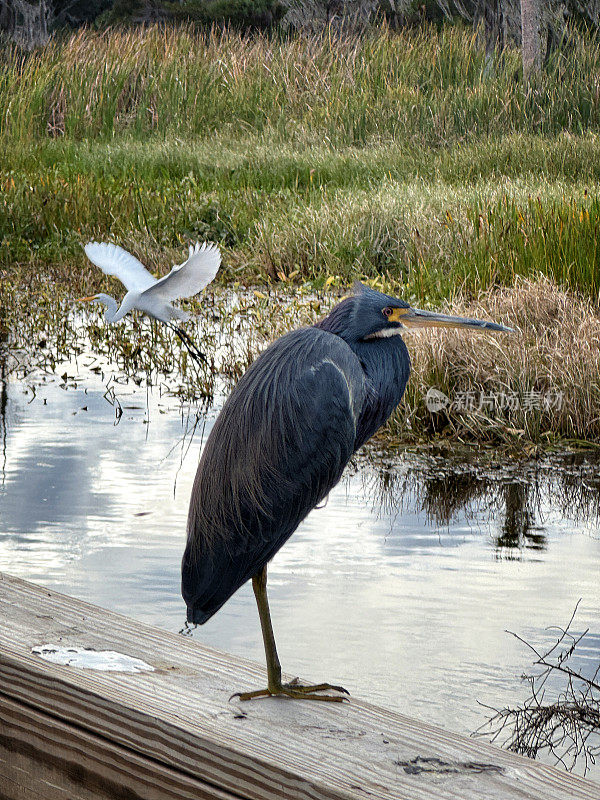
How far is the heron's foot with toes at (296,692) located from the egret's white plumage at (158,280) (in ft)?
5.56

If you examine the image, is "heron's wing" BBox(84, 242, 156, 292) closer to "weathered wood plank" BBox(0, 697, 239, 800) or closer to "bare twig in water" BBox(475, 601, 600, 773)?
"bare twig in water" BBox(475, 601, 600, 773)

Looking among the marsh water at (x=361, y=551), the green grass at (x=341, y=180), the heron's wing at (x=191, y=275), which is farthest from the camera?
the green grass at (x=341, y=180)

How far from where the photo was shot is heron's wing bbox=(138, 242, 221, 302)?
10.9 ft

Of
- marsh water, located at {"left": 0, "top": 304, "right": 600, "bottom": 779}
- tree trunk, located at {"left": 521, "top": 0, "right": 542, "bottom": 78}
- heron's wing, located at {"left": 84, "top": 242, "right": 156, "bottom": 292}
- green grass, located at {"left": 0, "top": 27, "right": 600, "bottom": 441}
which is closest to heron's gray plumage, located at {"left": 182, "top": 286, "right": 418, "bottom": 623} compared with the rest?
marsh water, located at {"left": 0, "top": 304, "right": 600, "bottom": 779}

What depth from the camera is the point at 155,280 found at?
12.5 ft

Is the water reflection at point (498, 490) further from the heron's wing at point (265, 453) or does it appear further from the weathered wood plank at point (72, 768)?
the weathered wood plank at point (72, 768)

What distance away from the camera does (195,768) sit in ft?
3.87

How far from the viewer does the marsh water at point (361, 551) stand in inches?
142

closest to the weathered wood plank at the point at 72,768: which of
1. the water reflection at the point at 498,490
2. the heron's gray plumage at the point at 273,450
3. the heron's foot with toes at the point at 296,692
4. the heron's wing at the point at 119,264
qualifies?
the heron's foot with toes at the point at 296,692

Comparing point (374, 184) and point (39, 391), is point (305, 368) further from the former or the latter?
point (374, 184)

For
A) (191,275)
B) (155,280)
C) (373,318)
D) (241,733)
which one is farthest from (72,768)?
(155,280)

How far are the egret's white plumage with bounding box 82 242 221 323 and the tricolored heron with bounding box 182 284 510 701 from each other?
52.9 inches

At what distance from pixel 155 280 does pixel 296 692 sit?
2.43 metres

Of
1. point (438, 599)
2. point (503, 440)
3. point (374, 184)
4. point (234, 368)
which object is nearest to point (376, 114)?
point (374, 184)
